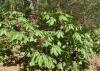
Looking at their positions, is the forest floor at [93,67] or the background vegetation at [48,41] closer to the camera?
the background vegetation at [48,41]

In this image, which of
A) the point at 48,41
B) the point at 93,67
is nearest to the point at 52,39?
the point at 48,41

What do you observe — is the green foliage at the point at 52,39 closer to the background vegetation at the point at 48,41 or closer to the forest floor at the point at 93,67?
the background vegetation at the point at 48,41

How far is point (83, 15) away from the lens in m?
8.22

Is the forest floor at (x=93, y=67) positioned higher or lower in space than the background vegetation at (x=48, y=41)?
lower

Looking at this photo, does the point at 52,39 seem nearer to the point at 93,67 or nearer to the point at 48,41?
the point at 48,41

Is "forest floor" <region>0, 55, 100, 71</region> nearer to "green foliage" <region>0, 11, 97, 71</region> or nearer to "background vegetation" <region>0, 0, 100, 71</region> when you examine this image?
"background vegetation" <region>0, 0, 100, 71</region>

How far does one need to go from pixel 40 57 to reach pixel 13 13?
1.33 m

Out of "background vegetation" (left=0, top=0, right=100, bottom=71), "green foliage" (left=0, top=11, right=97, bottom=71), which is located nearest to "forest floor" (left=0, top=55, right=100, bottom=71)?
"background vegetation" (left=0, top=0, right=100, bottom=71)

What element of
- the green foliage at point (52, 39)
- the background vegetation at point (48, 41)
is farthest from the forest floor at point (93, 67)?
the green foliage at point (52, 39)

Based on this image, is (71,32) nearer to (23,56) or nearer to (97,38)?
(23,56)

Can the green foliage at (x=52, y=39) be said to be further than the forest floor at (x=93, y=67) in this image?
No

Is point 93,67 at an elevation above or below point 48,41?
below

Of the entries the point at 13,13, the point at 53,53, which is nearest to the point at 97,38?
the point at 53,53

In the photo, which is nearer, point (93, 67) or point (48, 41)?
point (48, 41)
